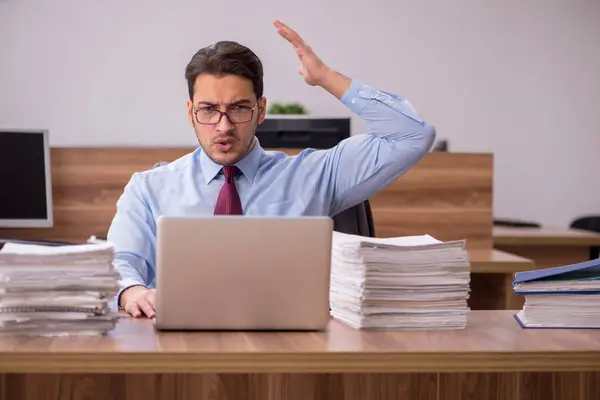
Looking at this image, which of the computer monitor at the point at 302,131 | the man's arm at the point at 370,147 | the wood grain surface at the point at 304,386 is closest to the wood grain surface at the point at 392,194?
the computer monitor at the point at 302,131

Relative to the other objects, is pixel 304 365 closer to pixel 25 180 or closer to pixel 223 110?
pixel 223 110

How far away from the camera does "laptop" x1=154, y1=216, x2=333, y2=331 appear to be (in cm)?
156

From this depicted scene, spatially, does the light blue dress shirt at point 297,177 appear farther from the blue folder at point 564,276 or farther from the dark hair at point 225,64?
the blue folder at point 564,276

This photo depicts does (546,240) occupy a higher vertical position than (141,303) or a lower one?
lower

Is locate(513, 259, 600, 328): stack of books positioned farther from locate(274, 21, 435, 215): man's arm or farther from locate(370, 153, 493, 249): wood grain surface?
locate(370, 153, 493, 249): wood grain surface

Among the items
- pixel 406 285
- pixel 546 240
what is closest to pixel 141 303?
pixel 406 285

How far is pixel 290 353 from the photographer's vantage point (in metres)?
1.45

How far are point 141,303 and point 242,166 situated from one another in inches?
25.9

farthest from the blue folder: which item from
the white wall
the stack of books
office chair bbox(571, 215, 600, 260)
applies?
the white wall

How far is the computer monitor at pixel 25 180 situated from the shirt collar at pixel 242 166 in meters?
1.34

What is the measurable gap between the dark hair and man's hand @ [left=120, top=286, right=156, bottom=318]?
0.60 metres

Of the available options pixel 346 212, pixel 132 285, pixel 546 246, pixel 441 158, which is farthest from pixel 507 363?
pixel 546 246

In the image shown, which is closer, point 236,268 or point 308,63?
point 236,268

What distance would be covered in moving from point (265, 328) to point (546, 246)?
10.3 feet
